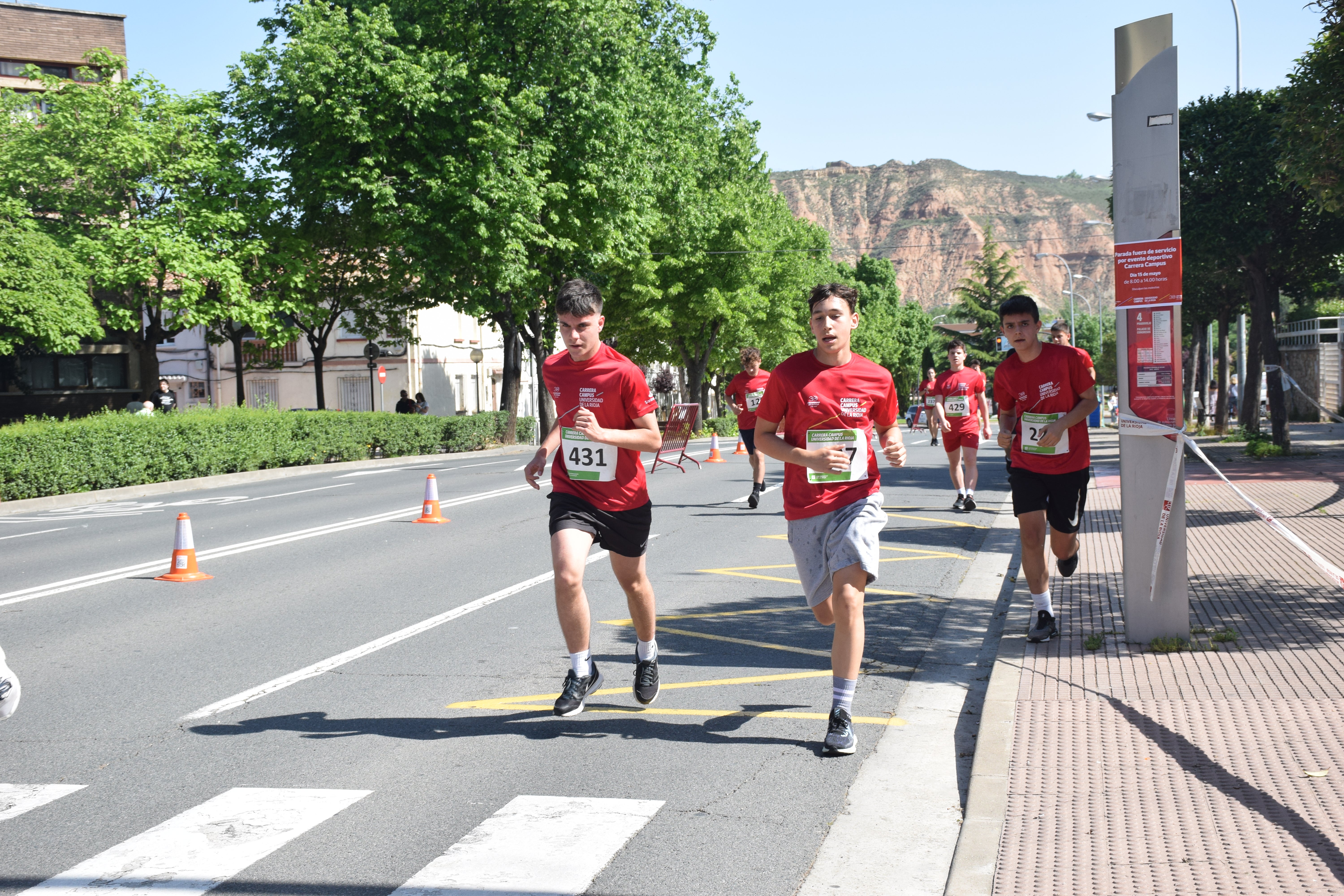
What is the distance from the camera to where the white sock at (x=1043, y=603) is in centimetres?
709

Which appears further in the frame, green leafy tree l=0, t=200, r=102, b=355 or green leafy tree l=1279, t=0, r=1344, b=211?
green leafy tree l=0, t=200, r=102, b=355

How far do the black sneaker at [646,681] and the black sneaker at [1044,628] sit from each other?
7.66ft

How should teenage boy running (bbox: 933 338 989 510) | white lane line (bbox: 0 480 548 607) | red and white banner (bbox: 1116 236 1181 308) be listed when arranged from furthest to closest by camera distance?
teenage boy running (bbox: 933 338 989 510), white lane line (bbox: 0 480 548 607), red and white banner (bbox: 1116 236 1181 308)

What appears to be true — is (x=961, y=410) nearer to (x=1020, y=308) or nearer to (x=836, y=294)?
(x=1020, y=308)

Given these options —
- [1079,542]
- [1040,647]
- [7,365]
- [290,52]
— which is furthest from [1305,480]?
[7,365]

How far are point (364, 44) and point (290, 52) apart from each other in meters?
1.79

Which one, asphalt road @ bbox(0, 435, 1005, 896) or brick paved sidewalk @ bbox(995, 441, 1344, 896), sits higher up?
brick paved sidewalk @ bbox(995, 441, 1344, 896)

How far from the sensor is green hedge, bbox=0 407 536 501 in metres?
19.7

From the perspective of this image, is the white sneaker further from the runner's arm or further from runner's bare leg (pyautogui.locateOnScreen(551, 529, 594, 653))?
the runner's arm

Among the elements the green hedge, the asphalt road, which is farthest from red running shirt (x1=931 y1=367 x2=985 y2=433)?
the green hedge

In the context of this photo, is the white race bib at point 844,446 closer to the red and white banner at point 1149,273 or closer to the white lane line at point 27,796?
the red and white banner at point 1149,273

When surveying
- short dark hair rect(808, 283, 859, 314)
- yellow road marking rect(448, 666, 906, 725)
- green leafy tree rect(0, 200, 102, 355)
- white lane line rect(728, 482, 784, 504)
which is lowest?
white lane line rect(728, 482, 784, 504)

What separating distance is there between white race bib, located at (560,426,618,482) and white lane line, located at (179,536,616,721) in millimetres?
708

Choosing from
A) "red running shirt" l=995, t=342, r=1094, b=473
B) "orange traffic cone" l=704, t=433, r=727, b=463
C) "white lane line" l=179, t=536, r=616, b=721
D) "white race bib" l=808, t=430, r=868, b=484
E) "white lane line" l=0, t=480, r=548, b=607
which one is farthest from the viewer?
"orange traffic cone" l=704, t=433, r=727, b=463
